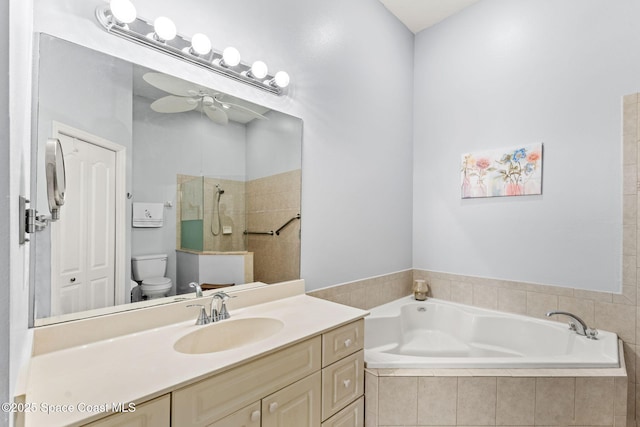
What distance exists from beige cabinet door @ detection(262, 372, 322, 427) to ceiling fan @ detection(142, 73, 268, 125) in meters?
1.33

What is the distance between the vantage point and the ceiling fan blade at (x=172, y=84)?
1.35 metres

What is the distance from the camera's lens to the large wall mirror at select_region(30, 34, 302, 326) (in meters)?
1.09

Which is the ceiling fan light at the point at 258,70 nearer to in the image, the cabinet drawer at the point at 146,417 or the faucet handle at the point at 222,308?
the faucet handle at the point at 222,308

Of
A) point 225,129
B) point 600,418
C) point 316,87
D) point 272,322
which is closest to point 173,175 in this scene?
point 225,129

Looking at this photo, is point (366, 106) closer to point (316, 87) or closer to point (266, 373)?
point (316, 87)

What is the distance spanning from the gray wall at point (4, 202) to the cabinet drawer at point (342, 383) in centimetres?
113

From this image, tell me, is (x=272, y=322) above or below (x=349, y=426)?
above

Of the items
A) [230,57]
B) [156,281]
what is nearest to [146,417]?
[156,281]

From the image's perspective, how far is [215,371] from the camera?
957 millimetres

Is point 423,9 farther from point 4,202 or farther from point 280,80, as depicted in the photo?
point 4,202

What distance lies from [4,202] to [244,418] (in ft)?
3.18

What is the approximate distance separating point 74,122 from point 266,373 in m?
Answer: 1.19

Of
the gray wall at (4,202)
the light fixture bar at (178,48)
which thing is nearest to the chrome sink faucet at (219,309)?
the gray wall at (4,202)

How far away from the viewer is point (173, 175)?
1.42m
